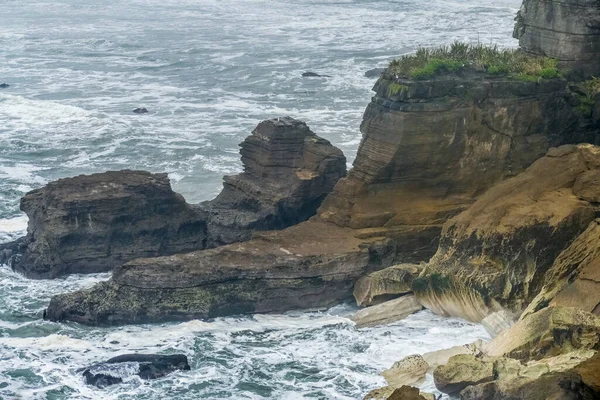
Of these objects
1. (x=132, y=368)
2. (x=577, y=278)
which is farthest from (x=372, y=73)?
(x=132, y=368)

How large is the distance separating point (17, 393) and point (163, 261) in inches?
185

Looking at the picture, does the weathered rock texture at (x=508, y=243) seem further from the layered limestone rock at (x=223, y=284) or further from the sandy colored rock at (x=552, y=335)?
the sandy colored rock at (x=552, y=335)

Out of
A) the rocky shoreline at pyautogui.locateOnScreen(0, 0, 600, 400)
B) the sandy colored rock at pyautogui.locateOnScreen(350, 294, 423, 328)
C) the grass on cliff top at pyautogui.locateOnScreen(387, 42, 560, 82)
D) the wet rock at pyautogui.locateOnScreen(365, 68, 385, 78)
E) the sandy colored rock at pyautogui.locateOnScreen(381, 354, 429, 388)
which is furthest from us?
the wet rock at pyautogui.locateOnScreen(365, 68, 385, 78)

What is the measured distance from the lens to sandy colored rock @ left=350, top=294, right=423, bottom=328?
23016mm

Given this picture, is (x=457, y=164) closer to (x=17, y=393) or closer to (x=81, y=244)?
(x=81, y=244)

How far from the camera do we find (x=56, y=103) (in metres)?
48.7

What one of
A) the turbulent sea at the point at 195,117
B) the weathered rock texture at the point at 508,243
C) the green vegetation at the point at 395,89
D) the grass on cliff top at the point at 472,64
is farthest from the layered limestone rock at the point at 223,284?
the grass on cliff top at the point at 472,64

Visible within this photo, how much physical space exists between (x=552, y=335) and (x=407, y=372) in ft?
8.61

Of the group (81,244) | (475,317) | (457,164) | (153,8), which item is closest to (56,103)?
(81,244)

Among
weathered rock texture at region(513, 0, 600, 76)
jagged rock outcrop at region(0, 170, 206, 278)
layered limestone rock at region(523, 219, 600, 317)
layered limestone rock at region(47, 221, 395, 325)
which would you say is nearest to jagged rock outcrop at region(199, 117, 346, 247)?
jagged rock outcrop at region(0, 170, 206, 278)

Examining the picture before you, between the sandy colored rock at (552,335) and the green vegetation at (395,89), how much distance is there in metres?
6.80

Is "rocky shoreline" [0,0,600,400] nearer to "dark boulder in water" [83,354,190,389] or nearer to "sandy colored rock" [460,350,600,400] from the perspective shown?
"sandy colored rock" [460,350,600,400]

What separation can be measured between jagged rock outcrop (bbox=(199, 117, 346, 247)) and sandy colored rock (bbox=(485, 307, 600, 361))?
26.4 feet

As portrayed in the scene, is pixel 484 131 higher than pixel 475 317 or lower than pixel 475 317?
higher
